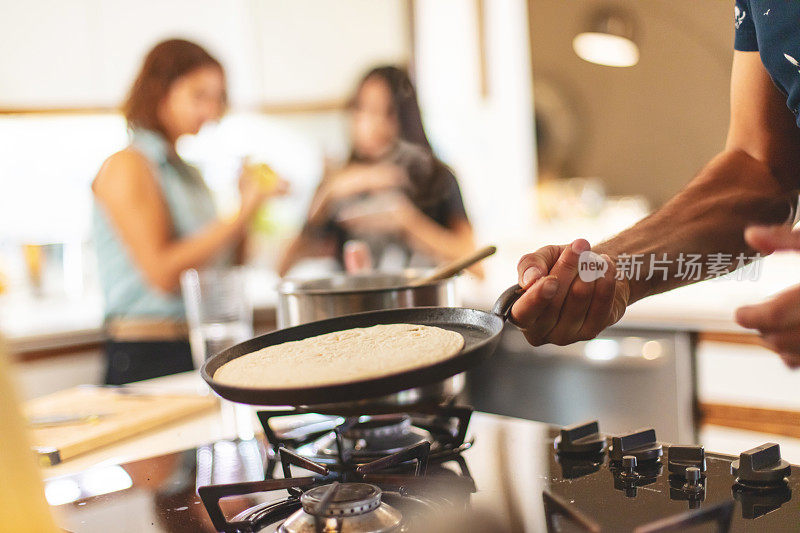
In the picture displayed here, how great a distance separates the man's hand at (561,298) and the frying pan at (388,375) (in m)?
0.02

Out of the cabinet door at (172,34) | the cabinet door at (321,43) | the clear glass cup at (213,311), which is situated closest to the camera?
the clear glass cup at (213,311)

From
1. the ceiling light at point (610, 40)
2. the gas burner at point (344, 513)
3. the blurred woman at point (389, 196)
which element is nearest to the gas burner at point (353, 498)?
the gas burner at point (344, 513)

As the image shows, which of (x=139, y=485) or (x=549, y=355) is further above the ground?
(x=139, y=485)

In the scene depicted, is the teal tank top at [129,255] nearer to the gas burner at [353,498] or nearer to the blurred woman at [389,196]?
the blurred woman at [389,196]

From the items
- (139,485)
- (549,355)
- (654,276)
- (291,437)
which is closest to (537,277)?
(654,276)

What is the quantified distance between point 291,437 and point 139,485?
0.19 m

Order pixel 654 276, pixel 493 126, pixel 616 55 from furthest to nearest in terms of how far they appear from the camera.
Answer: pixel 493 126 < pixel 616 55 < pixel 654 276

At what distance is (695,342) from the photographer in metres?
1.89

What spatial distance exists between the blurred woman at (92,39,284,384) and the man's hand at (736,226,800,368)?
1568mm

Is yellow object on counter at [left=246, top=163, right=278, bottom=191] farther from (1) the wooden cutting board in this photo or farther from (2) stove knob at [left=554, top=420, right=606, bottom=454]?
(2) stove knob at [left=554, top=420, right=606, bottom=454]

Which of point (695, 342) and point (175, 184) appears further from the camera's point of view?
point (175, 184)

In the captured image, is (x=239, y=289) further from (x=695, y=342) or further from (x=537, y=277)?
(x=695, y=342)

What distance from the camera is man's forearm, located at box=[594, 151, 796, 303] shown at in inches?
36.7

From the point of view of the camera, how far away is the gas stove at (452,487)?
63 cm
